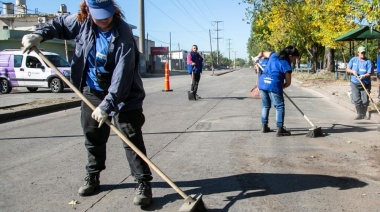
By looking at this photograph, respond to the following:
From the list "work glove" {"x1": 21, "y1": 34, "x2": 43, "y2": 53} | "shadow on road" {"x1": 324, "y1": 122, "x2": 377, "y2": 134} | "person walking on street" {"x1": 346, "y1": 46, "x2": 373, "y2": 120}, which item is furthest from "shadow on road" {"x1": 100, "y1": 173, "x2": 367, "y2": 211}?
"person walking on street" {"x1": 346, "y1": 46, "x2": 373, "y2": 120}

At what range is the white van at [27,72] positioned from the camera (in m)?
17.0

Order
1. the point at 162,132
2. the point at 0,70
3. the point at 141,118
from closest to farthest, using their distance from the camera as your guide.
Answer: the point at 141,118
the point at 162,132
the point at 0,70

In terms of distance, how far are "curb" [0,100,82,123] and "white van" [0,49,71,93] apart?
538cm

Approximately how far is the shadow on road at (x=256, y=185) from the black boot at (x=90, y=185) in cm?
14

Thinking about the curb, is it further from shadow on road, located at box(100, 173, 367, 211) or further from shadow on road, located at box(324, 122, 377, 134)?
shadow on road, located at box(324, 122, 377, 134)

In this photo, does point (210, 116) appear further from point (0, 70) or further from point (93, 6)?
point (0, 70)

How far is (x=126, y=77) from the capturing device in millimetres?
3434

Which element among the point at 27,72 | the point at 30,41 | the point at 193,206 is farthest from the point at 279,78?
the point at 27,72

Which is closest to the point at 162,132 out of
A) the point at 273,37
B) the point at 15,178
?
the point at 15,178

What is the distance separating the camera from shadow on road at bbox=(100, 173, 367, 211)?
4051mm

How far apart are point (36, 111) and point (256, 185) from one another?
7.65 meters

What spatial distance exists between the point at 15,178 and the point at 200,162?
2240mm

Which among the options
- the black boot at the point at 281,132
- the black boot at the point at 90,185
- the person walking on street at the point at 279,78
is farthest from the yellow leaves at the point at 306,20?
the black boot at the point at 90,185

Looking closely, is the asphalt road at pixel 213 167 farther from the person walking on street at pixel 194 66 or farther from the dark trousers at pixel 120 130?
the person walking on street at pixel 194 66
